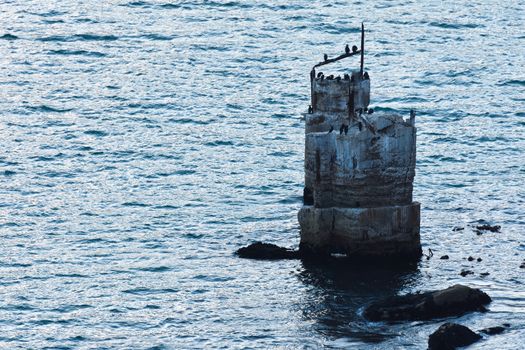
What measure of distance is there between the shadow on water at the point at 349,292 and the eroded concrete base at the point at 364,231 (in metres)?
0.69

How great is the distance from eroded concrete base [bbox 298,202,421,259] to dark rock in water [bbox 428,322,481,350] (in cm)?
979

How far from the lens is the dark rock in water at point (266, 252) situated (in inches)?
2790

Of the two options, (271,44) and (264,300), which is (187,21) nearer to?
(271,44)

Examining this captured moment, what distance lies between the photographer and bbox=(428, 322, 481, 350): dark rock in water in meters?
59.2

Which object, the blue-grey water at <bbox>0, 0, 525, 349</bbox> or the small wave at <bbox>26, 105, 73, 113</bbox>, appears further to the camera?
the small wave at <bbox>26, 105, 73, 113</bbox>

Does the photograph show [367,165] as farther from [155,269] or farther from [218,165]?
[218,165]

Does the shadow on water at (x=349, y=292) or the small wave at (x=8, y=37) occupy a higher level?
the small wave at (x=8, y=37)

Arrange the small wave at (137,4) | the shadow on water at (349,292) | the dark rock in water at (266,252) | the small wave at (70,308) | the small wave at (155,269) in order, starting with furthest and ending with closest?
the small wave at (137,4) → the dark rock in water at (266,252) → the small wave at (155,269) → the small wave at (70,308) → the shadow on water at (349,292)

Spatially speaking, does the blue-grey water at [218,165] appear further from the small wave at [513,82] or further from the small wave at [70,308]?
the small wave at [70,308]

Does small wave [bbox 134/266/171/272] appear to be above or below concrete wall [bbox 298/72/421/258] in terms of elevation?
below

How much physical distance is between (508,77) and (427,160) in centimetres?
2020

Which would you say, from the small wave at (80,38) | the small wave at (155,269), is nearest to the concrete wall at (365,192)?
the small wave at (155,269)

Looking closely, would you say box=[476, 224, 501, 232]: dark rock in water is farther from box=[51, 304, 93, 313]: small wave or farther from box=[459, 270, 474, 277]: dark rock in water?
box=[51, 304, 93, 313]: small wave

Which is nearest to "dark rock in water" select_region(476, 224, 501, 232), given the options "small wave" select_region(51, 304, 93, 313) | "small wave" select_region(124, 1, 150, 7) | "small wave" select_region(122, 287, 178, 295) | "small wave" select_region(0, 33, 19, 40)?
"small wave" select_region(122, 287, 178, 295)
